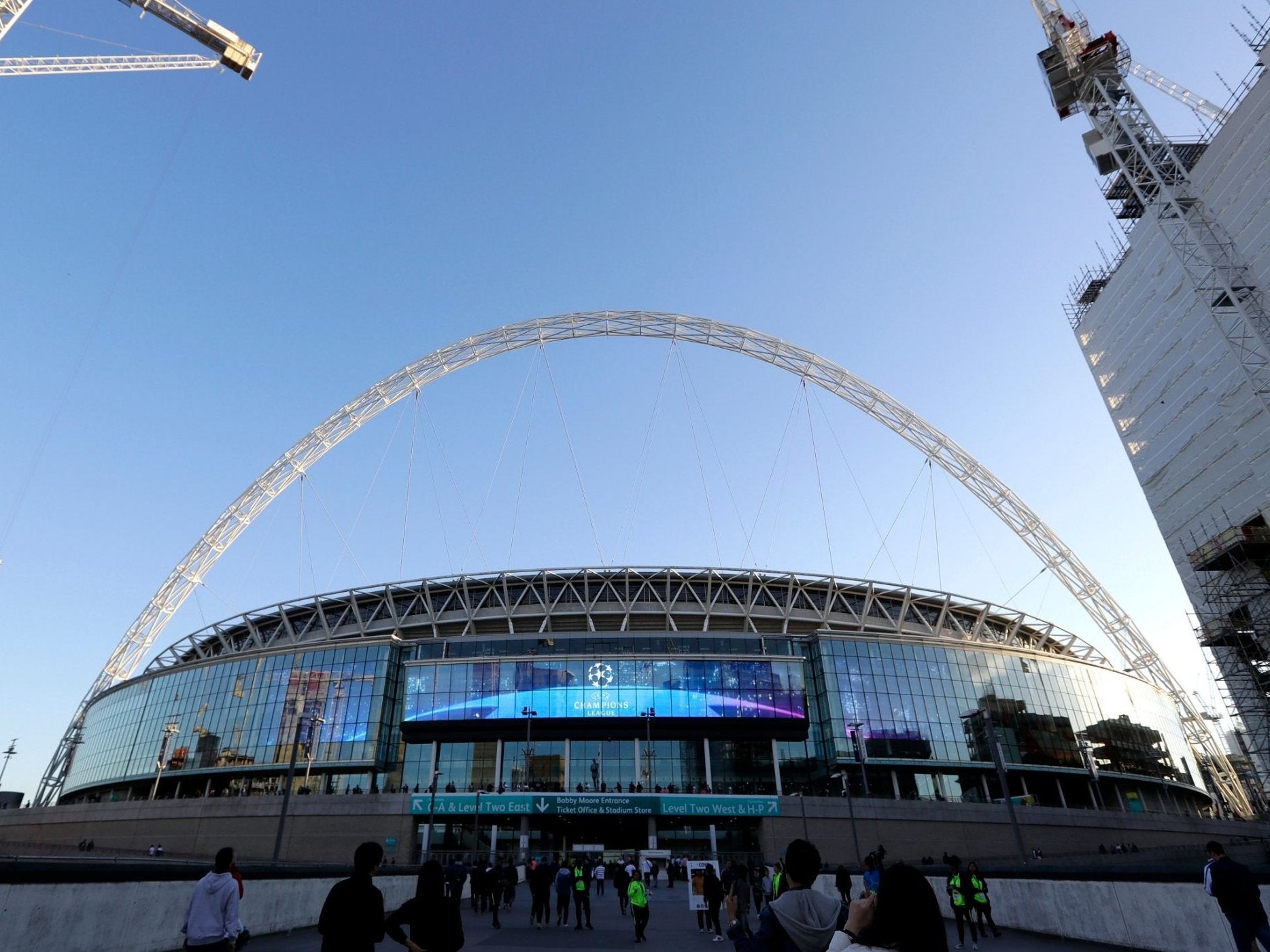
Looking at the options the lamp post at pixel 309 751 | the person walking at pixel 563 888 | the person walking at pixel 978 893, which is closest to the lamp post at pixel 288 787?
the lamp post at pixel 309 751

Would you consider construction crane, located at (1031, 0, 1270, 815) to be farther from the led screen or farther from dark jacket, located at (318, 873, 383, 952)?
dark jacket, located at (318, 873, 383, 952)

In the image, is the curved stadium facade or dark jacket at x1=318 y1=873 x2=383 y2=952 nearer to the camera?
dark jacket at x1=318 y1=873 x2=383 y2=952

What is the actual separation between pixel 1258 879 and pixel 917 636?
6110cm

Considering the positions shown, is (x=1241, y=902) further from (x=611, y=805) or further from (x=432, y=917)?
(x=611, y=805)

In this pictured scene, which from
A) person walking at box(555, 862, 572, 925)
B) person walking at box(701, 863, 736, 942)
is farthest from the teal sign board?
person walking at box(701, 863, 736, 942)

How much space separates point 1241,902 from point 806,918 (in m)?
8.68

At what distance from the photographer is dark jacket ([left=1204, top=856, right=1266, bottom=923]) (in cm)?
932

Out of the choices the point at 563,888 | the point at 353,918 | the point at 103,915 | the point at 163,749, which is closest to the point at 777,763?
the point at 563,888

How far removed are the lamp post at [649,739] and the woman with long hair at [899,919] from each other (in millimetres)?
56005

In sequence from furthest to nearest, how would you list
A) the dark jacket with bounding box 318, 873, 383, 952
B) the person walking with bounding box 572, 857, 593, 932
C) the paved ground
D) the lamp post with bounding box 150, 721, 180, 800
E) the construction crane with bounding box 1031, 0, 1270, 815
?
the lamp post with bounding box 150, 721, 180, 800, the construction crane with bounding box 1031, 0, 1270, 815, the person walking with bounding box 572, 857, 593, 932, the paved ground, the dark jacket with bounding box 318, 873, 383, 952

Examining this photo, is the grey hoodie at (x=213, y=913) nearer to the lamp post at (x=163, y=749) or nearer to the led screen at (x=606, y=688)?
the led screen at (x=606, y=688)

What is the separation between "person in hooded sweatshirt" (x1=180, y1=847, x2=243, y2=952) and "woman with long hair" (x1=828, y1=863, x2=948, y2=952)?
650 centimetres

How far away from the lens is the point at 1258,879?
10250mm

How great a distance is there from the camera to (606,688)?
6353cm
